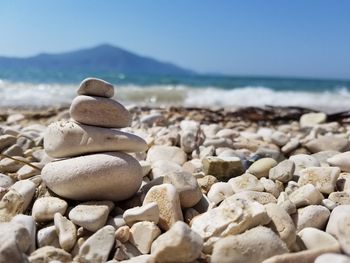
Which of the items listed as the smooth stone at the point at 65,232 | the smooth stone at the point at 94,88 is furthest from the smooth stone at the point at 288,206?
the smooth stone at the point at 94,88

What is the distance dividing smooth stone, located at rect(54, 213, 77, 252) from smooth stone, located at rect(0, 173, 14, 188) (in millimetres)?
608

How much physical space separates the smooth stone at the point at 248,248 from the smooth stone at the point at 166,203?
1.17ft

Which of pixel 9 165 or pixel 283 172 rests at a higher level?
pixel 283 172

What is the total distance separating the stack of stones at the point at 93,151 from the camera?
2131mm

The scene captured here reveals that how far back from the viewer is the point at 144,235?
1.89m

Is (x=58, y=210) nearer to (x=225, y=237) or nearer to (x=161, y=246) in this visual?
(x=161, y=246)

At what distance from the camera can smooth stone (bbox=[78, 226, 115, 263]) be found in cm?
176

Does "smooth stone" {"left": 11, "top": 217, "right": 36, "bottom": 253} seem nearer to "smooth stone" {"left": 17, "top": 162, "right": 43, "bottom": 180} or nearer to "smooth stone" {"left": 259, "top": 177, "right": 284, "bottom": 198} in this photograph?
"smooth stone" {"left": 17, "top": 162, "right": 43, "bottom": 180}

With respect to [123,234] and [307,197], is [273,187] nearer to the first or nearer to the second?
[307,197]

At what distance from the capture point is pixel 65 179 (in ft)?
7.02

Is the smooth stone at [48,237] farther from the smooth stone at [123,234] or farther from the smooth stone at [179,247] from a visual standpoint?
the smooth stone at [179,247]

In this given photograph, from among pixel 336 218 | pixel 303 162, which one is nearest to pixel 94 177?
pixel 336 218

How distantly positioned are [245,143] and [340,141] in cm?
88

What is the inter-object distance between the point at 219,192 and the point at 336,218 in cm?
68
